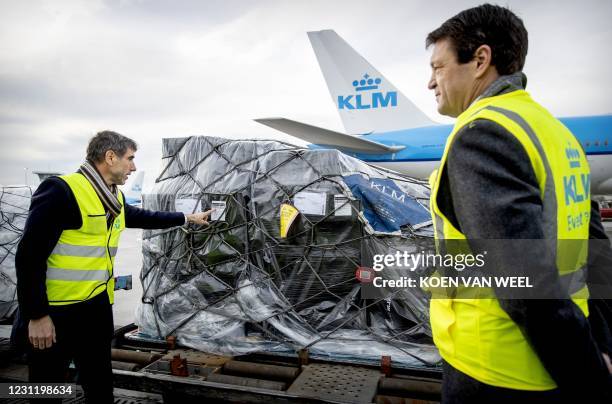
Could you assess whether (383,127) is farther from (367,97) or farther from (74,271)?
(74,271)

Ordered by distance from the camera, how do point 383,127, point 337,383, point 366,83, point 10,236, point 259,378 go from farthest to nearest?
point 383,127 → point 366,83 → point 10,236 → point 259,378 → point 337,383

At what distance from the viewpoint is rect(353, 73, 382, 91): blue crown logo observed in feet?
32.0

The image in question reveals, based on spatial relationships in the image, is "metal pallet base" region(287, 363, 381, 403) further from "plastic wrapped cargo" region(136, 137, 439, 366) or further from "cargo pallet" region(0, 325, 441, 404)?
"plastic wrapped cargo" region(136, 137, 439, 366)

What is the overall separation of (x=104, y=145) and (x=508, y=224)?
7.10 feet

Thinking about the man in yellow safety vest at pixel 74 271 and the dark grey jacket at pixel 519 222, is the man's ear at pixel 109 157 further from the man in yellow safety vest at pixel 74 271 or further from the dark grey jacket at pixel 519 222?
the dark grey jacket at pixel 519 222

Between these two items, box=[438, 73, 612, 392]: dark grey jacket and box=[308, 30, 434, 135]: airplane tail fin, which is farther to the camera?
box=[308, 30, 434, 135]: airplane tail fin

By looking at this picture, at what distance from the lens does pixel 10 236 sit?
135 inches

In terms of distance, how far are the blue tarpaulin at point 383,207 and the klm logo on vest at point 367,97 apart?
8.14 meters

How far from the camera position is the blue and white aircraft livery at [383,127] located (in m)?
8.56

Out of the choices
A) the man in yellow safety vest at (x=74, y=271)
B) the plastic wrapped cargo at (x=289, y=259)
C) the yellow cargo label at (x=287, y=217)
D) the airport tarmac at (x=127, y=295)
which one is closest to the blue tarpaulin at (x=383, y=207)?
the plastic wrapped cargo at (x=289, y=259)

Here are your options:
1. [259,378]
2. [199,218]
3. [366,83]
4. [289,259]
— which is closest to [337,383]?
[259,378]

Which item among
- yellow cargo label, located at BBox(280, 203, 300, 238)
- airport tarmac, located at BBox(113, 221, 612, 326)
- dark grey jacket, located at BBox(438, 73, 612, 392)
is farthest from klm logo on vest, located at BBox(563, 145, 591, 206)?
airport tarmac, located at BBox(113, 221, 612, 326)

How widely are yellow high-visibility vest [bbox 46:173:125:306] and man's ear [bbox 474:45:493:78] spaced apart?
198 centimetres

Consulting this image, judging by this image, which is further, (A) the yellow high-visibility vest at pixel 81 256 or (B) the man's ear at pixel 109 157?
(B) the man's ear at pixel 109 157
